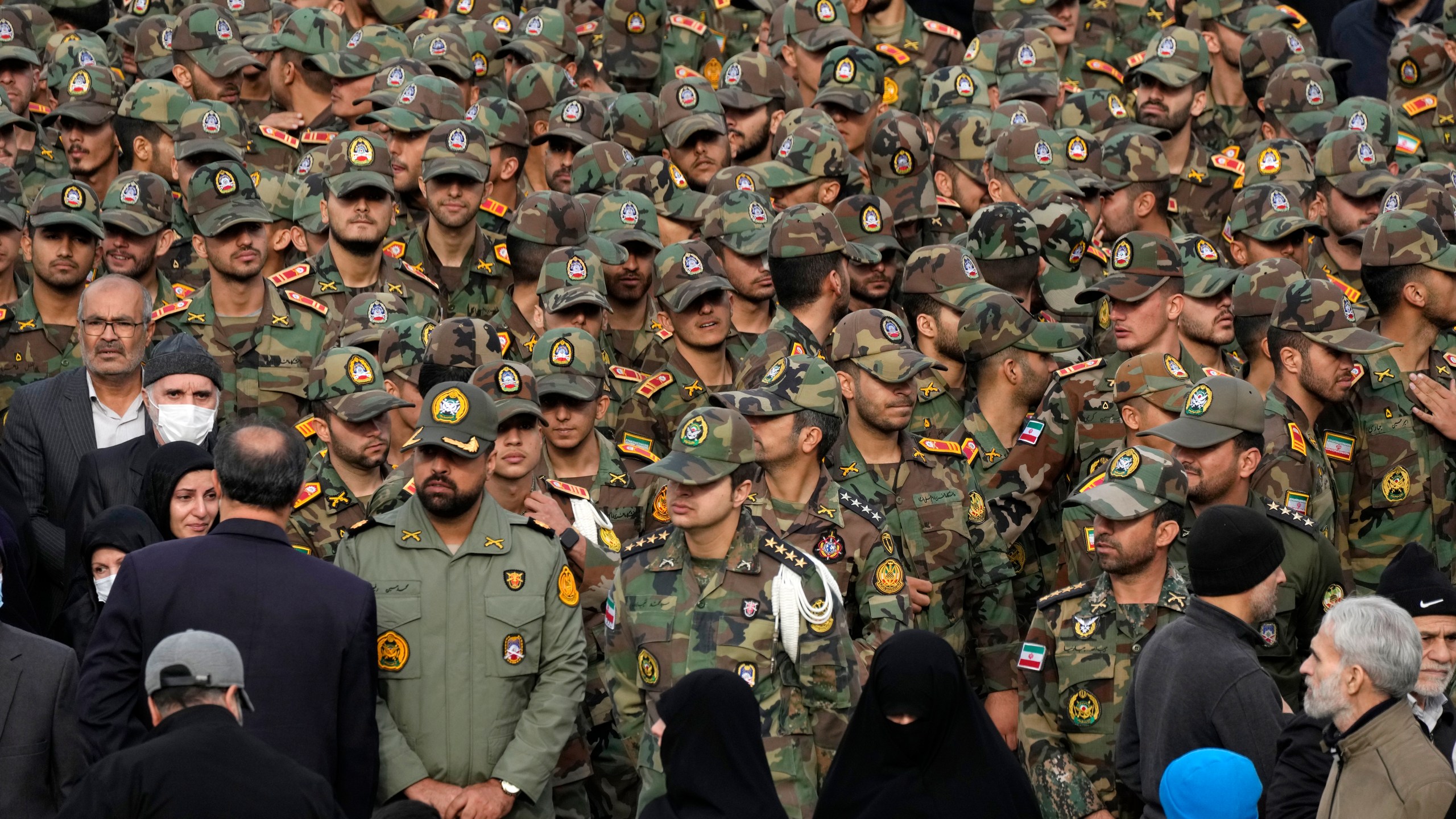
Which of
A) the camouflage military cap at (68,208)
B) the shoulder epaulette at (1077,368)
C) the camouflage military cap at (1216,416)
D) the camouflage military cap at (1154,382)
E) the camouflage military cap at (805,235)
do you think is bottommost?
the camouflage military cap at (68,208)

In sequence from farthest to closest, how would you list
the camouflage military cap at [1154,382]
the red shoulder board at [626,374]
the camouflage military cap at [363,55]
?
the camouflage military cap at [363,55] → the red shoulder board at [626,374] → the camouflage military cap at [1154,382]

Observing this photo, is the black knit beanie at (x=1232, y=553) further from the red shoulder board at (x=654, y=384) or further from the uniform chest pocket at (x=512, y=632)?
the red shoulder board at (x=654, y=384)

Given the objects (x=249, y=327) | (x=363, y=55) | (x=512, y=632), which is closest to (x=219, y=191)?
(x=249, y=327)

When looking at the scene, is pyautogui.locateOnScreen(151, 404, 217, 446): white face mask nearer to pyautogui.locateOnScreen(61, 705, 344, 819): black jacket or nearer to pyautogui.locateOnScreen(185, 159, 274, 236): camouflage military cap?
pyautogui.locateOnScreen(185, 159, 274, 236): camouflage military cap

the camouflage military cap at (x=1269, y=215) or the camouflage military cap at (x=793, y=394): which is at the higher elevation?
the camouflage military cap at (x=793, y=394)

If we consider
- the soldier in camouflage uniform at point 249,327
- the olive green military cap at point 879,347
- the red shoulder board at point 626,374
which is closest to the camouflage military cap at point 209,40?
the soldier in camouflage uniform at point 249,327

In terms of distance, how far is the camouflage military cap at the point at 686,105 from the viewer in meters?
12.5

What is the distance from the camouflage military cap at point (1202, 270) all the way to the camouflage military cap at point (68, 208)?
17.8 ft

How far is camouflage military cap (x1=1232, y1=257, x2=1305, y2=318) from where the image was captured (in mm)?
9711

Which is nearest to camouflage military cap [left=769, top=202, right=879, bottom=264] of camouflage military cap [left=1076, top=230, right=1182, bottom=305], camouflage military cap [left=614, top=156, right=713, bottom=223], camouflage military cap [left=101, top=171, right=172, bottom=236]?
camouflage military cap [left=1076, top=230, right=1182, bottom=305]

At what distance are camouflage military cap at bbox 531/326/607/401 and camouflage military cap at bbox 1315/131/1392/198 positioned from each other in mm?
5197

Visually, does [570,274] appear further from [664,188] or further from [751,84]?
[751,84]

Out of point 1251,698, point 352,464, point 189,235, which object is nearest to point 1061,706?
point 1251,698

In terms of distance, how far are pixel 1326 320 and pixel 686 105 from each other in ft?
16.7
